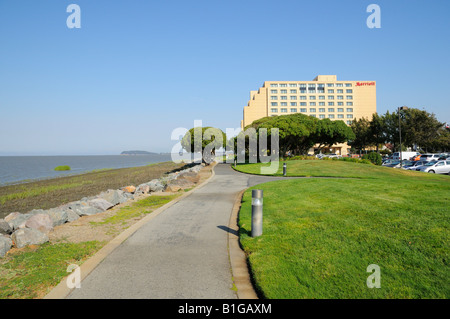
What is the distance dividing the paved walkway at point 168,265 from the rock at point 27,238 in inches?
83.5

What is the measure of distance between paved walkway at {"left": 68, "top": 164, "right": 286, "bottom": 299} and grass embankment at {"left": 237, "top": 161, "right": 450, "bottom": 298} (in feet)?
2.08

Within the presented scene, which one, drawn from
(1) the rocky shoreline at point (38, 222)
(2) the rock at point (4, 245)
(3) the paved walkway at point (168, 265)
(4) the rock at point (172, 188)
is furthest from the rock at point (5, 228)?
(4) the rock at point (172, 188)

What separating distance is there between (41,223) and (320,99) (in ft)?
386

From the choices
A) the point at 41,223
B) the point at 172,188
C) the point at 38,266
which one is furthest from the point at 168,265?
the point at 172,188

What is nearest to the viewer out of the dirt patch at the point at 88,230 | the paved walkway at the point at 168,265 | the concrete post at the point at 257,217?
the paved walkway at the point at 168,265

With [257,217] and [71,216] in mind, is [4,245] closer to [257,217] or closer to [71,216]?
[71,216]

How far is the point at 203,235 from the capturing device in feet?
22.3

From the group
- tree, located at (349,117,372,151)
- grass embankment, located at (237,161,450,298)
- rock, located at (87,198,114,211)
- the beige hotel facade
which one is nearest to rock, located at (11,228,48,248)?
rock, located at (87,198,114,211)

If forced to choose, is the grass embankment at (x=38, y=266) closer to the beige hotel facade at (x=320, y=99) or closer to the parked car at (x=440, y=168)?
the parked car at (x=440, y=168)

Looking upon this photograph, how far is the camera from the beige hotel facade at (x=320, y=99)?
111 meters

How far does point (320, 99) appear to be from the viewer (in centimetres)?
11238
